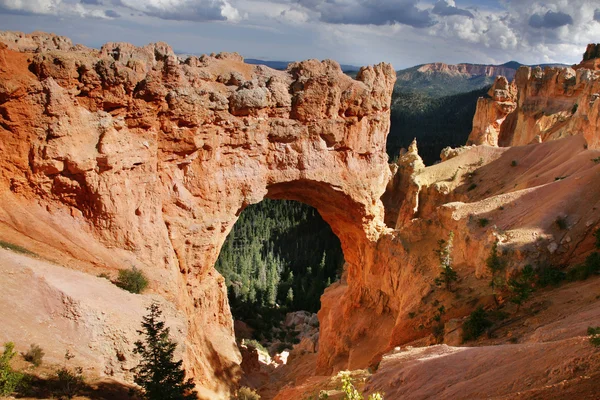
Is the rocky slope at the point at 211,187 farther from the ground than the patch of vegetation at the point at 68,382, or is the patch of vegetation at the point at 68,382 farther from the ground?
the rocky slope at the point at 211,187

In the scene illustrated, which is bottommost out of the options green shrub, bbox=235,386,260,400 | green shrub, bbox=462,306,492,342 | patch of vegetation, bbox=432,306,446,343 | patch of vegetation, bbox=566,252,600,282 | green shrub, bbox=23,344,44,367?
green shrub, bbox=235,386,260,400

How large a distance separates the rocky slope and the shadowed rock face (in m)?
0.05

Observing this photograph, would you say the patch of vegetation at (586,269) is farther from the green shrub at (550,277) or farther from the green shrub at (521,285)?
the green shrub at (521,285)

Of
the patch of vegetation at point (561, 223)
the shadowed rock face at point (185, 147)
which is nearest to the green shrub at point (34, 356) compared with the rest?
the shadowed rock face at point (185, 147)

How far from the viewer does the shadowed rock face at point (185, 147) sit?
50.8ft

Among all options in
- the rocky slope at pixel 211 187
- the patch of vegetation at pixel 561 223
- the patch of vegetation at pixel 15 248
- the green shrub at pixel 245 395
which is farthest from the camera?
the green shrub at pixel 245 395

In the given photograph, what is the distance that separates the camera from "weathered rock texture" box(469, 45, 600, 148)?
4969cm

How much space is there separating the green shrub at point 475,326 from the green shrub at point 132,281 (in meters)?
10.7

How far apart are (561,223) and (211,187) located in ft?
44.6

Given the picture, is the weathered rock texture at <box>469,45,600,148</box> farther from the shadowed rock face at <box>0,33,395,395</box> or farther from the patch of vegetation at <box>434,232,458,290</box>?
the patch of vegetation at <box>434,232,458,290</box>

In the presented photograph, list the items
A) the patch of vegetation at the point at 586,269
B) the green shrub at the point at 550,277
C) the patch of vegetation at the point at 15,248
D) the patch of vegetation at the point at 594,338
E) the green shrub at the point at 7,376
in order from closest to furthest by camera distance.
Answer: the patch of vegetation at the point at 594,338
the green shrub at the point at 7,376
the patch of vegetation at the point at 15,248
the patch of vegetation at the point at 586,269
the green shrub at the point at 550,277

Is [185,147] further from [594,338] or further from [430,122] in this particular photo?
[430,122]

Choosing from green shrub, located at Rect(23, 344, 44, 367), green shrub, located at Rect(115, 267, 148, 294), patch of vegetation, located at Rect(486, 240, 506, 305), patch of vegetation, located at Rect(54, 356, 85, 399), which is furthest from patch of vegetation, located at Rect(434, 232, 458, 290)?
green shrub, located at Rect(23, 344, 44, 367)

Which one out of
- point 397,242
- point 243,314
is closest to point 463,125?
point 243,314
